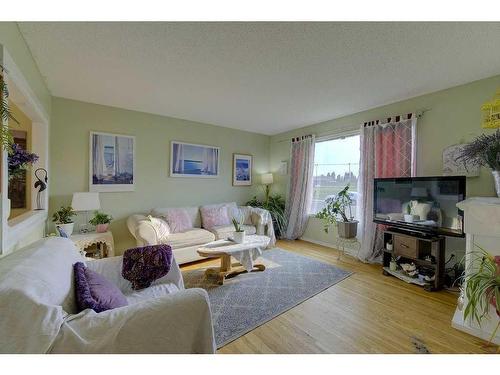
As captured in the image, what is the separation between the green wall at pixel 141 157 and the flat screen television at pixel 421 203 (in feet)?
8.97

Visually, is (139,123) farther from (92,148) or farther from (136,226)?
(136,226)

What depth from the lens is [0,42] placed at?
1.31 meters

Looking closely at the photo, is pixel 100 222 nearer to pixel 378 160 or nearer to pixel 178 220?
pixel 178 220

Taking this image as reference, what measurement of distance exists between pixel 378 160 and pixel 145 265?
128 inches

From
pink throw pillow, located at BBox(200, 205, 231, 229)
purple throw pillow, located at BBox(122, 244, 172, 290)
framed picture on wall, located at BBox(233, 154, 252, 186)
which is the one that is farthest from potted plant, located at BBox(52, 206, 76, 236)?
framed picture on wall, located at BBox(233, 154, 252, 186)

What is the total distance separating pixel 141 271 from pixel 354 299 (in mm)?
2026

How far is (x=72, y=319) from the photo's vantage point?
0.90 metres

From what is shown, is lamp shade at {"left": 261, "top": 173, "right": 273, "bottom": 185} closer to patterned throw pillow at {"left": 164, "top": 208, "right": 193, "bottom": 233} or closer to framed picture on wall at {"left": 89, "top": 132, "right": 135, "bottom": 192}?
patterned throw pillow at {"left": 164, "top": 208, "right": 193, "bottom": 233}

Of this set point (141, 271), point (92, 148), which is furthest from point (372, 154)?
point (92, 148)

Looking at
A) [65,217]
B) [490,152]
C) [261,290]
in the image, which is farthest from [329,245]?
[65,217]

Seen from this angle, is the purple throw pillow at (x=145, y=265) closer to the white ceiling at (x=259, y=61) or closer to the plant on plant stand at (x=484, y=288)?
the white ceiling at (x=259, y=61)

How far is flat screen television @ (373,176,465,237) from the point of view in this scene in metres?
2.34

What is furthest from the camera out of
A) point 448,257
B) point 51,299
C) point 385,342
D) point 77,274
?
point 448,257

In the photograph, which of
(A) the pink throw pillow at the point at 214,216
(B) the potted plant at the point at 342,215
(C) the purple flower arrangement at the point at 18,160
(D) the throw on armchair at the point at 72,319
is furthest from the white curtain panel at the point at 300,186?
(C) the purple flower arrangement at the point at 18,160
